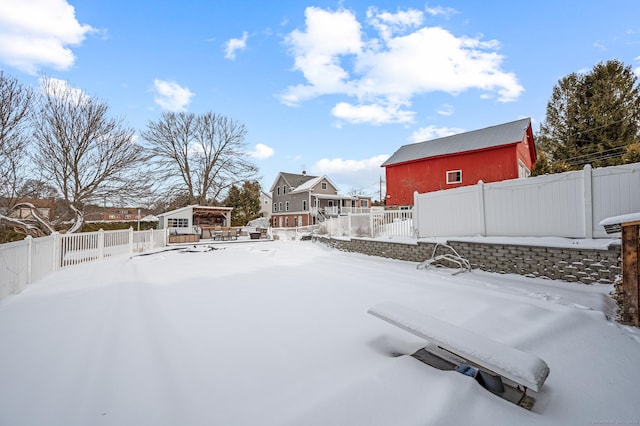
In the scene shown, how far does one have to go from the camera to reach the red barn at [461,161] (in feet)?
48.3

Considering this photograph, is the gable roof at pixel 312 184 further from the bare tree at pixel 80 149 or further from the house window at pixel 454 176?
the bare tree at pixel 80 149

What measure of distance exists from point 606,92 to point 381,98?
507 inches

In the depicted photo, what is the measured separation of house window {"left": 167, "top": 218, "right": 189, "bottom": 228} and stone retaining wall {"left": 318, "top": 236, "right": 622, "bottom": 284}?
17.1 meters

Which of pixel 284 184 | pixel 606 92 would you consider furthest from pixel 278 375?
pixel 284 184

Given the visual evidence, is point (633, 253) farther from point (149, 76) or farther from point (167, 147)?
point (167, 147)

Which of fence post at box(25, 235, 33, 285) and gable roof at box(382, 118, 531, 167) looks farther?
gable roof at box(382, 118, 531, 167)

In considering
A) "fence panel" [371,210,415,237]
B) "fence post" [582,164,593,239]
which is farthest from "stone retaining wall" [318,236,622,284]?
"fence panel" [371,210,415,237]

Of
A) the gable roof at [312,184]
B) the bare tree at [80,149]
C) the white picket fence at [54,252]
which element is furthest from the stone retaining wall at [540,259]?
the gable roof at [312,184]

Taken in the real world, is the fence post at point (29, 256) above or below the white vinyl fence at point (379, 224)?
below

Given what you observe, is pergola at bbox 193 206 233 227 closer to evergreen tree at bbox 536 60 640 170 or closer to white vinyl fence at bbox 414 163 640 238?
white vinyl fence at bbox 414 163 640 238

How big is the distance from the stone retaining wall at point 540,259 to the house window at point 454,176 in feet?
34.7

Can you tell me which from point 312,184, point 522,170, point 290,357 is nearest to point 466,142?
point 522,170

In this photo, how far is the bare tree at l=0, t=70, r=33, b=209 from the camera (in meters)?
9.14

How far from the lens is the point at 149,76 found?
13688mm
